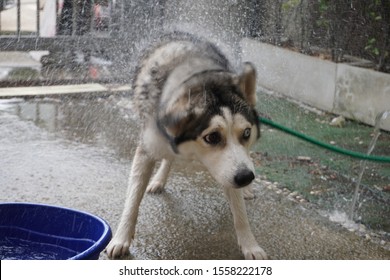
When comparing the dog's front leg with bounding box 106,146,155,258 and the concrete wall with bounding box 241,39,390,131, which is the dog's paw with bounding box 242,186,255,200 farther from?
the concrete wall with bounding box 241,39,390,131

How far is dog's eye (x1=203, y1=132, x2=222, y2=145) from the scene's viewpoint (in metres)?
2.60

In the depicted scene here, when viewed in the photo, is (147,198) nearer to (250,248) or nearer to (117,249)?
(117,249)

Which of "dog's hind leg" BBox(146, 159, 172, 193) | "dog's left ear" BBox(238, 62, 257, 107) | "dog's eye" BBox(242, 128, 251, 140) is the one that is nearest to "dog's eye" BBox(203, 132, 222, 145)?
"dog's eye" BBox(242, 128, 251, 140)

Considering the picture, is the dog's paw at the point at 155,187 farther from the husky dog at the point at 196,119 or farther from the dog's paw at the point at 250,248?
the dog's paw at the point at 250,248

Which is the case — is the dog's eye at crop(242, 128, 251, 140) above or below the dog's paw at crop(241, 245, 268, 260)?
above

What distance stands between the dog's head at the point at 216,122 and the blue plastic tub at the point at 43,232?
563 mm

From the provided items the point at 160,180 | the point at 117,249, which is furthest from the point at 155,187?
the point at 117,249

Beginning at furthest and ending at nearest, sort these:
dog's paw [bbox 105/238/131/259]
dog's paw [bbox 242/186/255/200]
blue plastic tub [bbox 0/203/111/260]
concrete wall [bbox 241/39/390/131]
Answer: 1. concrete wall [bbox 241/39/390/131]
2. dog's paw [bbox 242/186/255/200]
3. dog's paw [bbox 105/238/131/259]
4. blue plastic tub [bbox 0/203/111/260]

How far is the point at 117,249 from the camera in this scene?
305cm

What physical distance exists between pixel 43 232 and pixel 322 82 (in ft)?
12.6

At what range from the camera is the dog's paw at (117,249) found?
3.04 meters

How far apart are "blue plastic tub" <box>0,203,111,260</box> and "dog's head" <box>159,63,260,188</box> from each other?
56 cm

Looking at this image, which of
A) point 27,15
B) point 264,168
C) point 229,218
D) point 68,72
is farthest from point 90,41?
point 229,218
